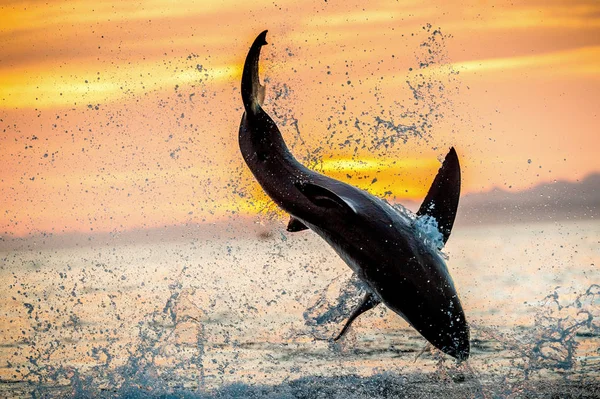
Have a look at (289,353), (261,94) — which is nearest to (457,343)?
(261,94)

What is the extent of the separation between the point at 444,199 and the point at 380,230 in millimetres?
1449

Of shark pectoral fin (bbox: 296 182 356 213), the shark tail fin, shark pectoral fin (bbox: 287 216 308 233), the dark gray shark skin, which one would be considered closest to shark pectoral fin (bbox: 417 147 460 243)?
the dark gray shark skin

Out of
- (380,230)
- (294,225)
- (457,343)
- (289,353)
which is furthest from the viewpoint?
(289,353)

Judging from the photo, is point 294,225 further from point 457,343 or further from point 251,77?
point 457,343

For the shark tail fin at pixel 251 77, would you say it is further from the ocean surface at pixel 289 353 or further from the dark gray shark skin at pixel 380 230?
the ocean surface at pixel 289 353

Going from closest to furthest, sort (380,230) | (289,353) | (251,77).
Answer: (380,230) < (251,77) < (289,353)

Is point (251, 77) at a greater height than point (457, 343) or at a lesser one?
greater

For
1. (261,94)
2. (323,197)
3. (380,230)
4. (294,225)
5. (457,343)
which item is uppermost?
(261,94)

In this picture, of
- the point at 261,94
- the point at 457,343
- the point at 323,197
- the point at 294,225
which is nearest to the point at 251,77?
the point at 261,94

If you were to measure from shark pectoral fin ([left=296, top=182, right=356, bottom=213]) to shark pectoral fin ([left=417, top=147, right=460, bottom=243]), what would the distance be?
1.42 meters

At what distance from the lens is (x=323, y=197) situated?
11.2 m

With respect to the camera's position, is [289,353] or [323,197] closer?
[323,197]

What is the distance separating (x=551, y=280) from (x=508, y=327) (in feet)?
79.6

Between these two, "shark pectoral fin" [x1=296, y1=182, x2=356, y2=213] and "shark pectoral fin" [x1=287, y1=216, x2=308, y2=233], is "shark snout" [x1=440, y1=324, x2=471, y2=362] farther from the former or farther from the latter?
"shark pectoral fin" [x1=287, y1=216, x2=308, y2=233]
